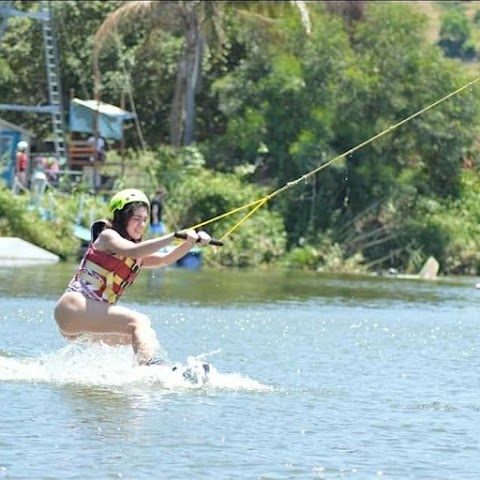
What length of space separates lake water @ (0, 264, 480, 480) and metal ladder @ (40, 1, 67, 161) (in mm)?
19164

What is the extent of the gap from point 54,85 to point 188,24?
4.12 metres

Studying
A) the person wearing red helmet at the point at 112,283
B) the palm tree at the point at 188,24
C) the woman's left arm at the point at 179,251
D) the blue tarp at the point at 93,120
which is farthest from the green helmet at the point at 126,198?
the blue tarp at the point at 93,120

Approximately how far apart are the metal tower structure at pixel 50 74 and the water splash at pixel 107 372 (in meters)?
26.9

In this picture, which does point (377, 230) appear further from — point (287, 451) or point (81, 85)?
point (287, 451)

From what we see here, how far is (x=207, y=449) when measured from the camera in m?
9.96

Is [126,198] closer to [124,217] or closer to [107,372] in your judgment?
[124,217]

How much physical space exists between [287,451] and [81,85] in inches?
1457

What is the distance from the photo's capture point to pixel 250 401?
12.2 m

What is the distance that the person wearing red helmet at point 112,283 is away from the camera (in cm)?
1248

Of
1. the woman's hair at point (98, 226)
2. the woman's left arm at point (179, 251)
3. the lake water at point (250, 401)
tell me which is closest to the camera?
the lake water at point (250, 401)

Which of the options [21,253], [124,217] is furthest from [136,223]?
[21,253]

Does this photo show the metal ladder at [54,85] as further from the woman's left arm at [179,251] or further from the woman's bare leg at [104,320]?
the woman's bare leg at [104,320]

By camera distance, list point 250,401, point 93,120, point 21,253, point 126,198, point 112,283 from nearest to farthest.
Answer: point 250,401 < point 126,198 < point 112,283 < point 21,253 < point 93,120

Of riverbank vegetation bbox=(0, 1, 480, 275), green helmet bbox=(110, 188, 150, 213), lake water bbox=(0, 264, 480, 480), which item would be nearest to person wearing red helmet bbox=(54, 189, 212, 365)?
green helmet bbox=(110, 188, 150, 213)
